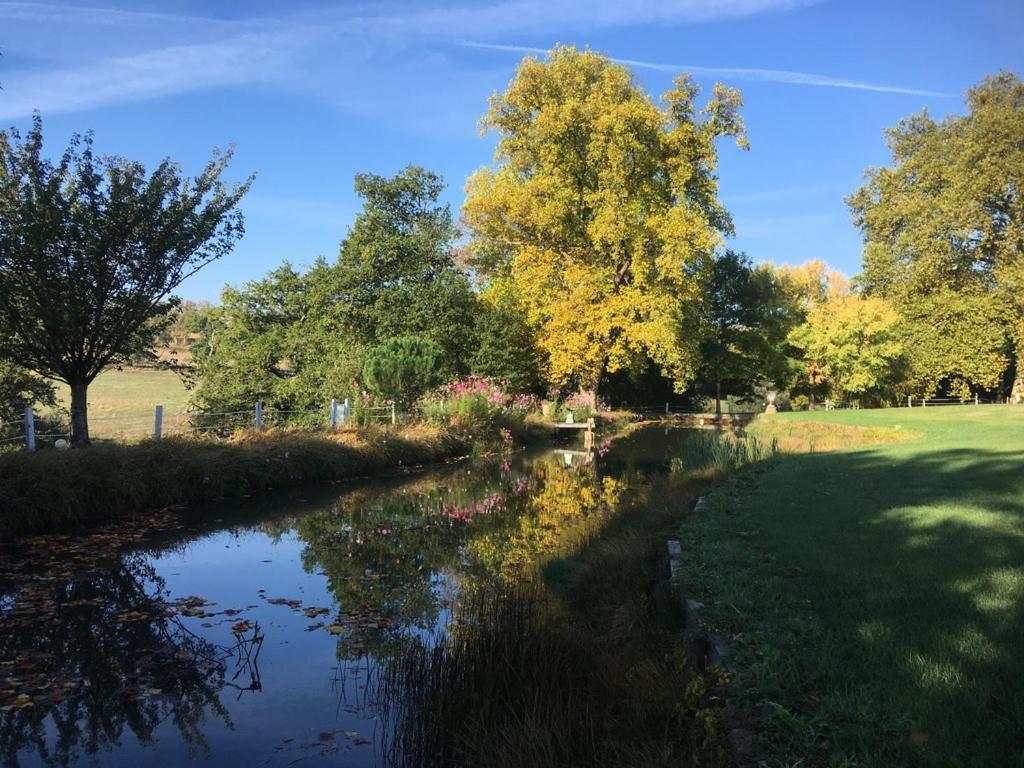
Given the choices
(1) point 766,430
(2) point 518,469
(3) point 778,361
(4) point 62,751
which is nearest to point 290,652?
(4) point 62,751

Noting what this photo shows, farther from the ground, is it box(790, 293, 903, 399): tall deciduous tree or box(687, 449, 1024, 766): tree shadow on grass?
box(790, 293, 903, 399): tall deciduous tree

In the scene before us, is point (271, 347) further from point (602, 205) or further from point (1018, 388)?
point (1018, 388)

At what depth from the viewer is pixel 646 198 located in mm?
29031

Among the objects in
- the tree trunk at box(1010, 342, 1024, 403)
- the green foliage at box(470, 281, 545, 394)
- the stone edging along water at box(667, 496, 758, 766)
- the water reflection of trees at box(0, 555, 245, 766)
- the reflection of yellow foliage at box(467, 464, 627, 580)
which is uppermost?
the green foliage at box(470, 281, 545, 394)

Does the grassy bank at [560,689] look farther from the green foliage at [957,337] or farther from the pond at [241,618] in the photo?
the green foliage at [957,337]

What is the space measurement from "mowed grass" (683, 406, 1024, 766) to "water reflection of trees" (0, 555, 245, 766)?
12.0ft

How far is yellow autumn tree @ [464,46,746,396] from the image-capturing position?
89.0 ft

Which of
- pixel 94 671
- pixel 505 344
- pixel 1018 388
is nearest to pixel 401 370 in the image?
pixel 505 344

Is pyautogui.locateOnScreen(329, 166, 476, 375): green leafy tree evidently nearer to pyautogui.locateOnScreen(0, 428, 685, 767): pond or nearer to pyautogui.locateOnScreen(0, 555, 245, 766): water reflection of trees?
pyautogui.locateOnScreen(0, 428, 685, 767): pond

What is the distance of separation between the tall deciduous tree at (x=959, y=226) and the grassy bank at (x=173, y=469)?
30.7m

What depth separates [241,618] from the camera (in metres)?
6.64

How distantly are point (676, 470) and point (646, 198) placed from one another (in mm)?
17661

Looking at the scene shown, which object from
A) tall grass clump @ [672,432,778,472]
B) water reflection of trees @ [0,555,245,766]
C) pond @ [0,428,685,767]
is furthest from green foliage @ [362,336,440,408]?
water reflection of trees @ [0,555,245,766]

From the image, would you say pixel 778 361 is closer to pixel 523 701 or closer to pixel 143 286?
pixel 143 286
